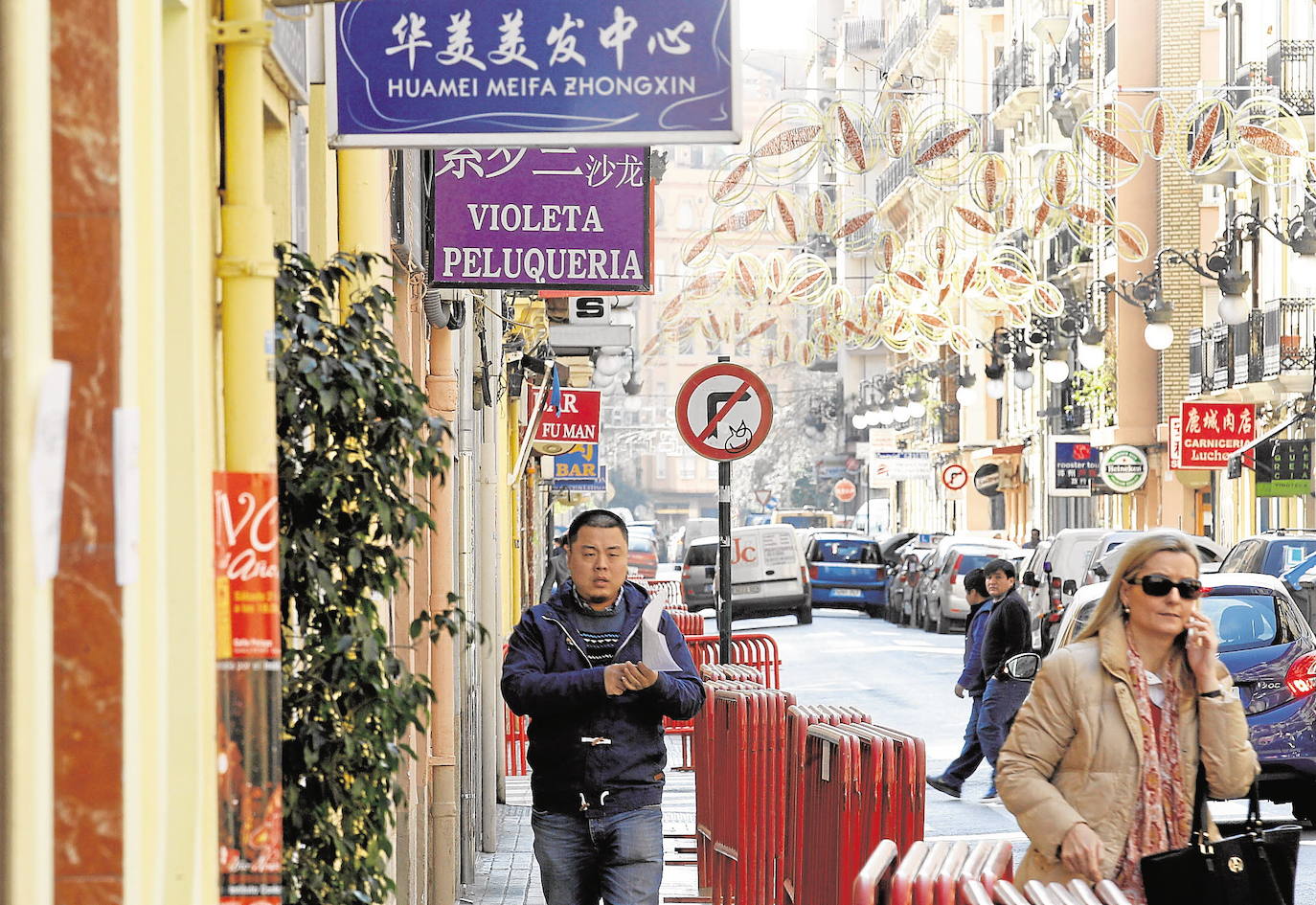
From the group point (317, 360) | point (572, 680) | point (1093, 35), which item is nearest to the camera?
point (317, 360)

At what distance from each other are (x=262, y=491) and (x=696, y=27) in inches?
84.1

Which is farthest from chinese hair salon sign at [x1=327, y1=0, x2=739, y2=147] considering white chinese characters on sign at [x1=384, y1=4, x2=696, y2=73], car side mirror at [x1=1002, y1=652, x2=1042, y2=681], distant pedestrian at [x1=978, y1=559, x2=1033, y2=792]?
distant pedestrian at [x1=978, y1=559, x2=1033, y2=792]

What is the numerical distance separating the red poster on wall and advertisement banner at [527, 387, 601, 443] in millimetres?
21552

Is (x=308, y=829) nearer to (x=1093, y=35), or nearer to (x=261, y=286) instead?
(x=261, y=286)

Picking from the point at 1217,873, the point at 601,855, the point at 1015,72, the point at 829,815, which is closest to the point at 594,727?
the point at 601,855

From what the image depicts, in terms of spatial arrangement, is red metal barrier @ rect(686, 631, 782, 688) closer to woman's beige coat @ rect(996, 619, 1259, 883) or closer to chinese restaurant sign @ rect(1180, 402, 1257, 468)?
woman's beige coat @ rect(996, 619, 1259, 883)

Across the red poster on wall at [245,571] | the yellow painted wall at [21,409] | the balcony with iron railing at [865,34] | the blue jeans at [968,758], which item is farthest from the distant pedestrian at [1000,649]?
the balcony with iron railing at [865,34]

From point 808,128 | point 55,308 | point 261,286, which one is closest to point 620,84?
point 261,286

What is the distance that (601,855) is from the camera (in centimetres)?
731

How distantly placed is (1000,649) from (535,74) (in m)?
10.0

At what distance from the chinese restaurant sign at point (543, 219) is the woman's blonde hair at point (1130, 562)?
16.2ft

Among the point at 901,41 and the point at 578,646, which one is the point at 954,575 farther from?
the point at 901,41

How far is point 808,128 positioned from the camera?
19547 mm

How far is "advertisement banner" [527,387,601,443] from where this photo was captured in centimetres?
3033
